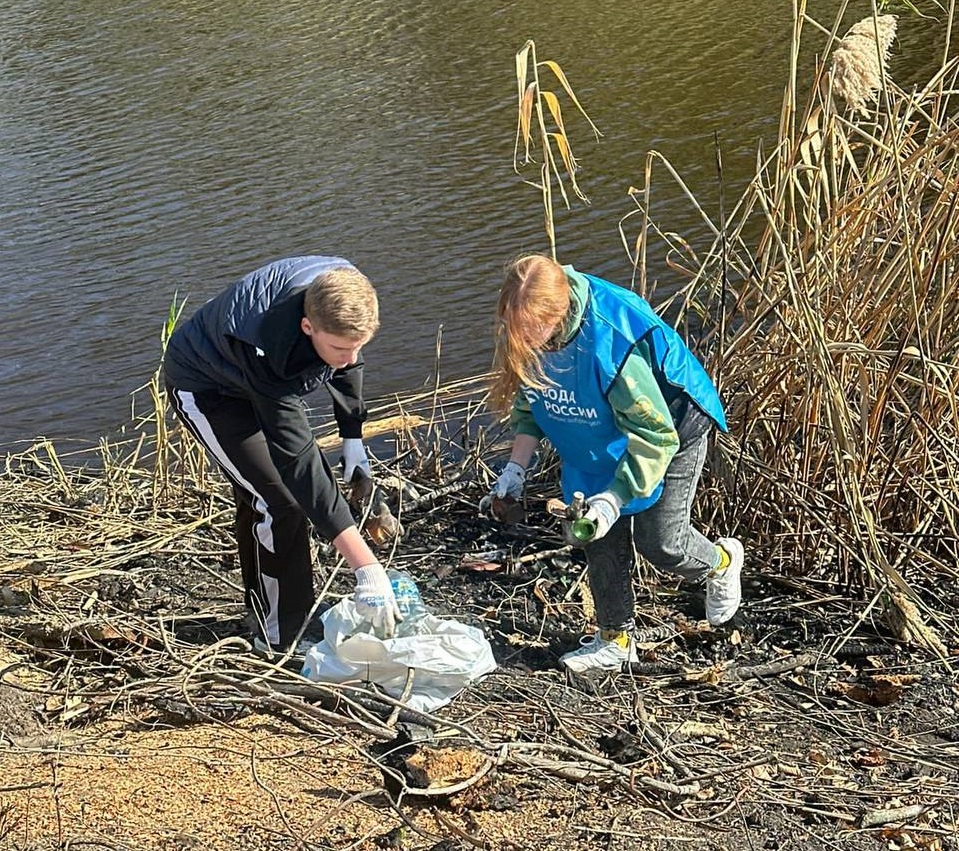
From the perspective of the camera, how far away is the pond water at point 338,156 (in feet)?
25.8

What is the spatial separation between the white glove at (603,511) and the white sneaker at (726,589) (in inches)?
22.2

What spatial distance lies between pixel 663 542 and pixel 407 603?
0.78m

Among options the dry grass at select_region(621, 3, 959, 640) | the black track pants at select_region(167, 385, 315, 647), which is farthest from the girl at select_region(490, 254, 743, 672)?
the black track pants at select_region(167, 385, 315, 647)

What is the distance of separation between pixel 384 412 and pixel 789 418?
2.81 m

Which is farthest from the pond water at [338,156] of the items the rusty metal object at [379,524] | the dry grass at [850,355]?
the rusty metal object at [379,524]

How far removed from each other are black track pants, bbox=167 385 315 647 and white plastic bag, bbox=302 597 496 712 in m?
0.24

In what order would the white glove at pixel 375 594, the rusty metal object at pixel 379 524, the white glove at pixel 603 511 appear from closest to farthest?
the white glove at pixel 603 511
the white glove at pixel 375 594
the rusty metal object at pixel 379 524

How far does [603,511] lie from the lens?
125 inches

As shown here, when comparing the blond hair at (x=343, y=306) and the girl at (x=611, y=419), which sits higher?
the blond hair at (x=343, y=306)

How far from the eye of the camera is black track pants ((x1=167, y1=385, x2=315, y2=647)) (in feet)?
11.5

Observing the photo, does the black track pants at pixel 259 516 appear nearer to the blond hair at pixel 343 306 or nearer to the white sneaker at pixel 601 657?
the blond hair at pixel 343 306

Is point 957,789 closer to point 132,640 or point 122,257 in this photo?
point 132,640

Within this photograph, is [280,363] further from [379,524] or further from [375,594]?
[379,524]

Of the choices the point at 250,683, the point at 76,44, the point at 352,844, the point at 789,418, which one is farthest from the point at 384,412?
the point at 76,44
